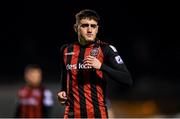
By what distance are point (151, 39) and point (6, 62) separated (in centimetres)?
445

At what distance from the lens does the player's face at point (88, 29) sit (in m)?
5.38

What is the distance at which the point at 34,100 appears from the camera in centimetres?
995

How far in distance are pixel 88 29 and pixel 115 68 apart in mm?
437

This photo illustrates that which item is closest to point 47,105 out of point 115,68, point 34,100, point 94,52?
point 34,100

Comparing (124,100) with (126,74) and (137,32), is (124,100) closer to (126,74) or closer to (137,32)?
(137,32)

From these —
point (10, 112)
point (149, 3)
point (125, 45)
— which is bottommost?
point (10, 112)

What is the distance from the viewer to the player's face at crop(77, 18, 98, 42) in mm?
5375

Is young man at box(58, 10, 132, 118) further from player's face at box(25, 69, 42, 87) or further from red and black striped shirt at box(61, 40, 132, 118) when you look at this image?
player's face at box(25, 69, 42, 87)

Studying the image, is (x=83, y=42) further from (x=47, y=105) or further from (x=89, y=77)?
(x=47, y=105)

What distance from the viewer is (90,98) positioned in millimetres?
5395

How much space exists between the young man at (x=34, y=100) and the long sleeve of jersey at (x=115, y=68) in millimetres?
4328

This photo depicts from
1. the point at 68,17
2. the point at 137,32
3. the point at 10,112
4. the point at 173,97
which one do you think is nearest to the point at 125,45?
the point at 137,32

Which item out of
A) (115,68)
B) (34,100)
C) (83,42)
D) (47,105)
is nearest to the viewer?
(115,68)

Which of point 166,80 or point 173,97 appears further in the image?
point 166,80
